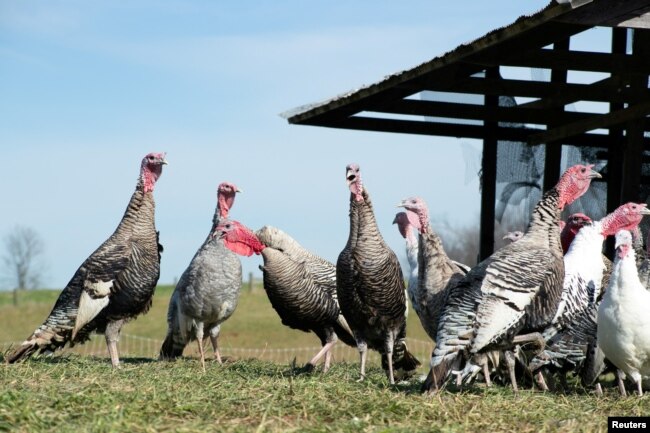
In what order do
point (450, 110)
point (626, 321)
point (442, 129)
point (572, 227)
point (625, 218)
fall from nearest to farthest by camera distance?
point (626, 321)
point (625, 218)
point (572, 227)
point (450, 110)
point (442, 129)

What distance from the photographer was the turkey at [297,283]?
1002 centimetres

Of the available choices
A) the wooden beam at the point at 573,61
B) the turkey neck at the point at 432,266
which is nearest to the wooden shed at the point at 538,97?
the wooden beam at the point at 573,61

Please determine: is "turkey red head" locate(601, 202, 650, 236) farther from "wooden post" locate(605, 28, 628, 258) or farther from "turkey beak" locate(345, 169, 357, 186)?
"turkey beak" locate(345, 169, 357, 186)

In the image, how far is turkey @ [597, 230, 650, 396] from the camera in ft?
23.8

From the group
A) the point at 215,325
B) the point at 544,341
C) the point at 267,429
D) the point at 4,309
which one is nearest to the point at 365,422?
the point at 267,429

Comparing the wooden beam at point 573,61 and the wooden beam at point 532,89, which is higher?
the wooden beam at point 573,61

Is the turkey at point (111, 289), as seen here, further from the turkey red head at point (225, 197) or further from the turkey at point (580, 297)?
the turkey at point (580, 297)

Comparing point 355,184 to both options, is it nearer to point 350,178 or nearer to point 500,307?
point 350,178

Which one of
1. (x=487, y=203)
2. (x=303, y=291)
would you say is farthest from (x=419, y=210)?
(x=487, y=203)

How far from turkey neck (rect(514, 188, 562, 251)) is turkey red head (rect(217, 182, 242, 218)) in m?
3.98

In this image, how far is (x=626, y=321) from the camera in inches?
286

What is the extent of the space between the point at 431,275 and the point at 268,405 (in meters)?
3.07

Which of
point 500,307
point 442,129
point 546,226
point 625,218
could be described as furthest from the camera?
point 442,129

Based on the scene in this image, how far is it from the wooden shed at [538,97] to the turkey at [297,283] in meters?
1.55
